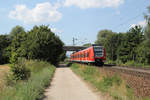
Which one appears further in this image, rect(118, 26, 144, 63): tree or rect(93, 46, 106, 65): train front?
rect(118, 26, 144, 63): tree

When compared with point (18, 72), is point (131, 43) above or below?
above

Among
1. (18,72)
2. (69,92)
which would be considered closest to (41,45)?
(18,72)

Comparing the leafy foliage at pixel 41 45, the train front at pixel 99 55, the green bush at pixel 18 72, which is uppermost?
the leafy foliage at pixel 41 45

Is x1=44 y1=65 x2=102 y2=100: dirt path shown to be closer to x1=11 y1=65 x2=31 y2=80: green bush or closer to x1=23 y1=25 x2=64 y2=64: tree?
x1=11 y1=65 x2=31 y2=80: green bush

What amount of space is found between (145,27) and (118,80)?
24.4 meters

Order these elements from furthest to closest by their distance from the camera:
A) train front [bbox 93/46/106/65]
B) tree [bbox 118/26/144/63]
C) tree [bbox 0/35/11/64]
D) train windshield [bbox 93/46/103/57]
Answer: tree [bbox 0/35/11/64], tree [bbox 118/26/144/63], train windshield [bbox 93/46/103/57], train front [bbox 93/46/106/65]

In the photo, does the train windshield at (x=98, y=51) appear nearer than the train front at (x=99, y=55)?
No

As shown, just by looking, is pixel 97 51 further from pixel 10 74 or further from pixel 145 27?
pixel 10 74

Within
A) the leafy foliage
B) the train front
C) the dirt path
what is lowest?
the dirt path

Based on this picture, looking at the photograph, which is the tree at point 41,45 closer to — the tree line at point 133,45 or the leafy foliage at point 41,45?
the leafy foliage at point 41,45

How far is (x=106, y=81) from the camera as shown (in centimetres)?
1114

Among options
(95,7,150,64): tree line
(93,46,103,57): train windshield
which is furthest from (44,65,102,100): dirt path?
(95,7,150,64): tree line

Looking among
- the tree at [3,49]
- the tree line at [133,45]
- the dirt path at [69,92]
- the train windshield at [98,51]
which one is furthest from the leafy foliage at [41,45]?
the tree at [3,49]

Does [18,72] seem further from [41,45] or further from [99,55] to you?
[41,45]
